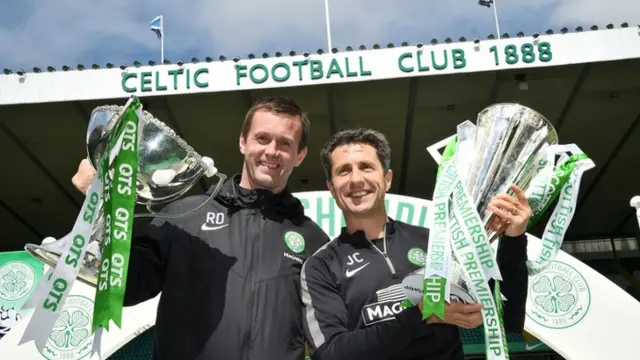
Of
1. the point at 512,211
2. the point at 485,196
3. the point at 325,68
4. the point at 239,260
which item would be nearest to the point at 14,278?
the point at 325,68

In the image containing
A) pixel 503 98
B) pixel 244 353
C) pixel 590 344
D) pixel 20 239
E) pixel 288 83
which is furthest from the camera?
pixel 20 239

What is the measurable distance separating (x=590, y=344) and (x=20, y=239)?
10.5 metres

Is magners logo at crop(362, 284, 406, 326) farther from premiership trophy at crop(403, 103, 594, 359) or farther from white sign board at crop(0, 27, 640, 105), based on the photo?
white sign board at crop(0, 27, 640, 105)

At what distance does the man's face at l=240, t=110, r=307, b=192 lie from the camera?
236 cm

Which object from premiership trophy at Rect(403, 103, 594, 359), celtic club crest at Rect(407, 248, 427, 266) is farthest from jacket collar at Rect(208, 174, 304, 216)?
premiership trophy at Rect(403, 103, 594, 359)

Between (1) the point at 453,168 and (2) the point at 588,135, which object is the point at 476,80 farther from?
(1) the point at 453,168

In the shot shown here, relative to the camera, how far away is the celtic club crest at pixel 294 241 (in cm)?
236

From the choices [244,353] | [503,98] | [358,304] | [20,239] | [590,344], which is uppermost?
[503,98]

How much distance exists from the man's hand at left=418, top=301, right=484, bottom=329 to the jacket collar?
0.76m

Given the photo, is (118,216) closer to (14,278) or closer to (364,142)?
(364,142)

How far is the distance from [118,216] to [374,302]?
34.1 inches

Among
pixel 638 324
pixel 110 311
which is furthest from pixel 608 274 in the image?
pixel 110 311

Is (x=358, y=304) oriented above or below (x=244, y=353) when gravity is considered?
above

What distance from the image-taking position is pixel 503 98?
8016mm
